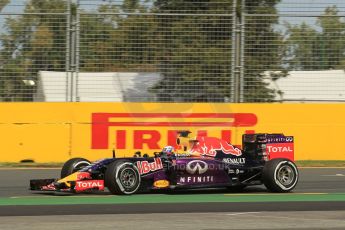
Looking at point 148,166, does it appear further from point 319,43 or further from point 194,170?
point 319,43

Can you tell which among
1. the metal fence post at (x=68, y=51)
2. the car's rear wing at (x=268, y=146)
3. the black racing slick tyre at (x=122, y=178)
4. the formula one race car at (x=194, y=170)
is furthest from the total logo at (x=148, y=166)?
the metal fence post at (x=68, y=51)

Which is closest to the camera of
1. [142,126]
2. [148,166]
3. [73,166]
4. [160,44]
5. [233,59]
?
[148,166]

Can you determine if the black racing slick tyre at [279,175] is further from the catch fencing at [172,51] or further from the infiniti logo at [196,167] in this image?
the catch fencing at [172,51]

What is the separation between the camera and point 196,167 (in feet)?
38.3

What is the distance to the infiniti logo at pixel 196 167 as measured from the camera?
1166cm

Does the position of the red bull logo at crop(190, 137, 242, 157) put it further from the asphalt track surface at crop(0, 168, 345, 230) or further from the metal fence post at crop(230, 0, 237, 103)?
the metal fence post at crop(230, 0, 237, 103)

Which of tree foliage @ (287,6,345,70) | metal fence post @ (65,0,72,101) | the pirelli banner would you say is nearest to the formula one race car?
the pirelli banner

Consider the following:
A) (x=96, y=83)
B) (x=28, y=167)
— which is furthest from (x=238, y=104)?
(x=28, y=167)

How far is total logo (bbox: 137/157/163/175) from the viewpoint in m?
11.4

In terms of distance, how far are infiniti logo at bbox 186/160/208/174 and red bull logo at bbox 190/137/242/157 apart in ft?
0.86

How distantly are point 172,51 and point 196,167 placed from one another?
7662 millimetres

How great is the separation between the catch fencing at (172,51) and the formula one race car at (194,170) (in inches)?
260

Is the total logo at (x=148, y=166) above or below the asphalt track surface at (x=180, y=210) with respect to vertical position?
above

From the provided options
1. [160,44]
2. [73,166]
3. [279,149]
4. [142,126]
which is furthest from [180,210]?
[160,44]
